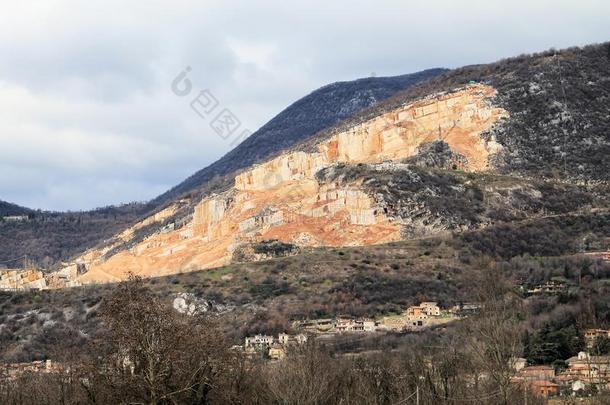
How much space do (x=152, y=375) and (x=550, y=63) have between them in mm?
104183

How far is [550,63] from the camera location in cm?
12556

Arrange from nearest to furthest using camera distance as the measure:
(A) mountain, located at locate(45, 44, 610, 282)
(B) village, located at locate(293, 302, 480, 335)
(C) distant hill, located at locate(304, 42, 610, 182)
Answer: (B) village, located at locate(293, 302, 480, 335)
(A) mountain, located at locate(45, 44, 610, 282)
(C) distant hill, located at locate(304, 42, 610, 182)

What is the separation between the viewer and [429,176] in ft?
327

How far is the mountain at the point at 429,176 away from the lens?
95375 millimetres

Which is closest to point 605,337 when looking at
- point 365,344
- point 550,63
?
point 365,344

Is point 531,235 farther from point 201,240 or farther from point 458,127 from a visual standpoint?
point 201,240

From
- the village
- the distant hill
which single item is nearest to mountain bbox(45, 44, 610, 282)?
the distant hill

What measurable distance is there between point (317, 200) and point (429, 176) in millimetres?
11721

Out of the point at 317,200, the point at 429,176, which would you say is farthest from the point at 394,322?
the point at 317,200

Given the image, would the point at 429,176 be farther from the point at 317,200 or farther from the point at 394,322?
the point at 394,322

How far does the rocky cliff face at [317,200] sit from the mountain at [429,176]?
0.62 feet

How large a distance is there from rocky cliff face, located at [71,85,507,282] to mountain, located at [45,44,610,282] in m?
0.19

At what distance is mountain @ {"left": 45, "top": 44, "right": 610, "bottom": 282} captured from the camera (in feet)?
313

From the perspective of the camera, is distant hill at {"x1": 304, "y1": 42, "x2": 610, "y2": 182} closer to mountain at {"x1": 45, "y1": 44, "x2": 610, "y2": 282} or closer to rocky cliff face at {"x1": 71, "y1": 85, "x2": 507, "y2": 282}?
mountain at {"x1": 45, "y1": 44, "x2": 610, "y2": 282}
